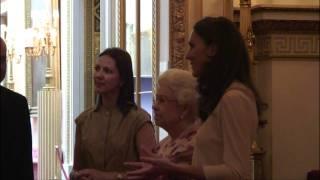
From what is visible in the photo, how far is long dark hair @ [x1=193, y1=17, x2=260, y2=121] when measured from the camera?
205 cm

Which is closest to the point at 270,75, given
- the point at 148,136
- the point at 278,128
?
the point at 278,128

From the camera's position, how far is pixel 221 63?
2057 millimetres

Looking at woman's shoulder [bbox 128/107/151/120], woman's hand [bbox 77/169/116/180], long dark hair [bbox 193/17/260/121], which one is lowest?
woman's hand [bbox 77/169/116/180]

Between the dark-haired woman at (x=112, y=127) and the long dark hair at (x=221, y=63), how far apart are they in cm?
56

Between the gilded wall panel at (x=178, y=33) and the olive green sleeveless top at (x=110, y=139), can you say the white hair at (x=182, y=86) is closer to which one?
the olive green sleeveless top at (x=110, y=139)

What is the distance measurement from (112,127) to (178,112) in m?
0.29

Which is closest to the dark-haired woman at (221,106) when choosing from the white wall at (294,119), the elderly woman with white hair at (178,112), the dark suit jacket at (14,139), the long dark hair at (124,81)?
the elderly woman with white hair at (178,112)

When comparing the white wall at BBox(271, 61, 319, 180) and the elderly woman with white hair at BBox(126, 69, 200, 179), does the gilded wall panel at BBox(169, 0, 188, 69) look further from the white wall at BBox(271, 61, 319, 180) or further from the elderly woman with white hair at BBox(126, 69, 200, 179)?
the elderly woman with white hair at BBox(126, 69, 200, 179)

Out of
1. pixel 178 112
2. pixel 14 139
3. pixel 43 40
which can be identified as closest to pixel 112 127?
pixel 178 112

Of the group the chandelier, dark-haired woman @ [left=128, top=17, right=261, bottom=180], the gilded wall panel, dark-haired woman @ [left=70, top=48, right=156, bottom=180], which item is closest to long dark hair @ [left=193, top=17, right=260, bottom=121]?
dark-haired woman @ [left=128, top=17, right=261, bottom=180]

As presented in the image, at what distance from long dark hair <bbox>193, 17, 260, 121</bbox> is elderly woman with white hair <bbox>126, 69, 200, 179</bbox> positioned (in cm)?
32

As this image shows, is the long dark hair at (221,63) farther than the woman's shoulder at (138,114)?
No

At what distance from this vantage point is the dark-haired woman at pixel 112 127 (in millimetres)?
2592

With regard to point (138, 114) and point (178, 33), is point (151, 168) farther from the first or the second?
point (178, 33)
